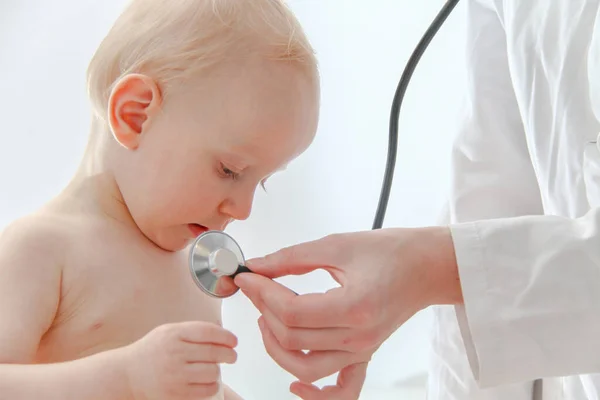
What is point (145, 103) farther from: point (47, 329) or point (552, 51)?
point (552, 51)

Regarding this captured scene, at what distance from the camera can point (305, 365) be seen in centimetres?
58

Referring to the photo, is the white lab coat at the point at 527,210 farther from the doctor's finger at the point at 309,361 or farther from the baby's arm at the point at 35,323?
the baby's arm at the point at 35,323

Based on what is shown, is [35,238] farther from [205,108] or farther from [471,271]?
[471,271]

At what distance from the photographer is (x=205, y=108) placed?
71 cm

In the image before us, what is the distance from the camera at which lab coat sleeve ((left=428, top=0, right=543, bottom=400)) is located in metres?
0.86

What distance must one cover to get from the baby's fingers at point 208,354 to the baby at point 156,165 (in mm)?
109

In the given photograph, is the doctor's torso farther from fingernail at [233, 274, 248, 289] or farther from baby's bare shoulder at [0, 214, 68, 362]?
baby's bare shoulder at [0, 214, 68, 362]

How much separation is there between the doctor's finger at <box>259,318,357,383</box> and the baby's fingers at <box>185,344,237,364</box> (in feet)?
0.12

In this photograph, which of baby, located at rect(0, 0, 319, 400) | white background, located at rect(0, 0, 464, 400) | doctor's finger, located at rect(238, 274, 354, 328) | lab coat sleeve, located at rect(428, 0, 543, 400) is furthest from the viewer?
white background, located at rect(0, 0, 464, 400)

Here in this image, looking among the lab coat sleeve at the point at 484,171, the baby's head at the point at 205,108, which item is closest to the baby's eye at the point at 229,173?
the baby's head at the point at 205,108

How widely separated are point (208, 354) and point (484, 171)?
410 millimetres

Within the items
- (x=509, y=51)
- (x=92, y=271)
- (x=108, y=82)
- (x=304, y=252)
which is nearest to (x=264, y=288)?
(x=304, y=252)

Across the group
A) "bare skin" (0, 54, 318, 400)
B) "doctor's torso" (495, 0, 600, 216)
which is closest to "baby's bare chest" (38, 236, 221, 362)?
"bare skin" (0, 54, 318, 400)

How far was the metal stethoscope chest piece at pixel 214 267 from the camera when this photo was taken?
2.02 feet
